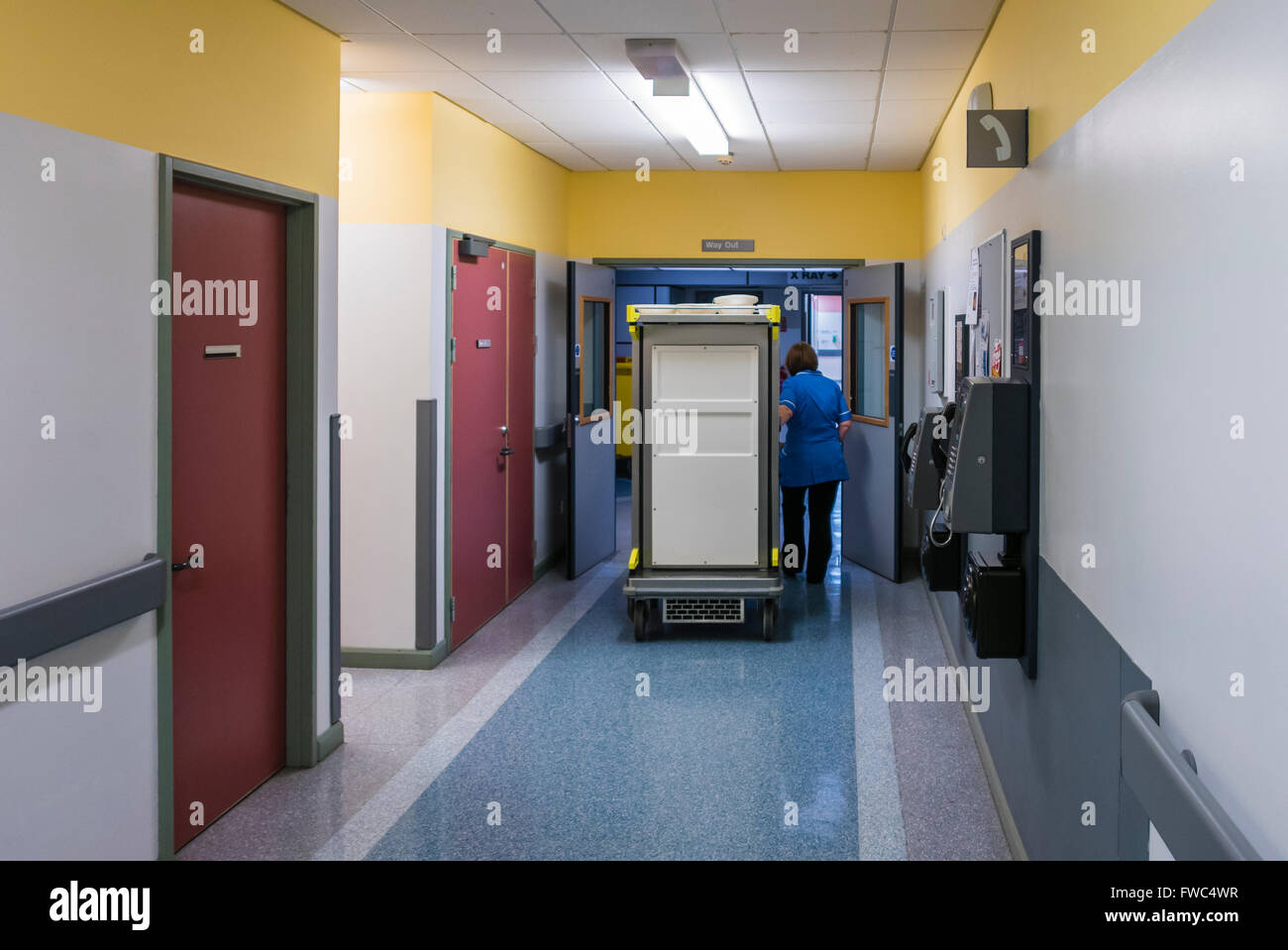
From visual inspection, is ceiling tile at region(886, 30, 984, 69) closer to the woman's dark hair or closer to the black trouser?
the woman's dark hair

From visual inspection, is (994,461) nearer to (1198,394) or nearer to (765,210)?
(1198,394)

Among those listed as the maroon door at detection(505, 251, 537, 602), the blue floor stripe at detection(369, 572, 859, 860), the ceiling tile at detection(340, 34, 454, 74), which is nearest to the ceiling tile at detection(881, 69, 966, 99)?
the ceiling tile at detection(340, 34, 454, 74)

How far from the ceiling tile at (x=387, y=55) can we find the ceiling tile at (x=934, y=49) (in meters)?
1.85

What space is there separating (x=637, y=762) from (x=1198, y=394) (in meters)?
2.82

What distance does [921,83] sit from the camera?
4.95 meters

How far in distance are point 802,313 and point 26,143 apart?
9.97m

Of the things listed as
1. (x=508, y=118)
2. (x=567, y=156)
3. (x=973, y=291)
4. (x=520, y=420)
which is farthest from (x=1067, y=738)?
(x=567, y=156)

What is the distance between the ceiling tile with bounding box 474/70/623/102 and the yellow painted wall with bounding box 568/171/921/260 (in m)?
2.45

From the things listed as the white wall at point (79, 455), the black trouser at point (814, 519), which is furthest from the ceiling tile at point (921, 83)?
the white wall at point (79, 455)

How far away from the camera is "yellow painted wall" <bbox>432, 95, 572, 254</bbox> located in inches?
209

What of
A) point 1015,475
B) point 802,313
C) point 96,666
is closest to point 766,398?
point 1015,475

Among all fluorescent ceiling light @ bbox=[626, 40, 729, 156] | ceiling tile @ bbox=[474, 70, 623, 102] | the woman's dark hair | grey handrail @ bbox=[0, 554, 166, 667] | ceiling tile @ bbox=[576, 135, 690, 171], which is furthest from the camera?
the woman's dark hair

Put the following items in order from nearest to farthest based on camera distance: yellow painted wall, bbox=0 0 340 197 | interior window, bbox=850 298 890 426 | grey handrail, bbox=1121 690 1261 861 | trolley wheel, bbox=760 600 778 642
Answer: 1. grey handrail, bbox=1121 690 1261 861
2. yellow painted wall, bbox=0 0 340 197
3. trolley wheel, bbox=760 600 778 642
4. interior window, bbox=850 298 890 426

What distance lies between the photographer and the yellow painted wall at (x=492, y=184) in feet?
17.4
